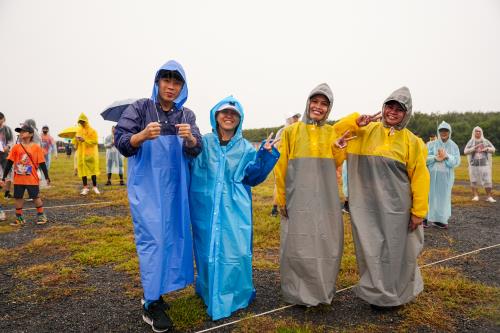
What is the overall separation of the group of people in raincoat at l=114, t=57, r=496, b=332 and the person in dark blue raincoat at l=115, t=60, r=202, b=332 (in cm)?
1

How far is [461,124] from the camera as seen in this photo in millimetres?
36281

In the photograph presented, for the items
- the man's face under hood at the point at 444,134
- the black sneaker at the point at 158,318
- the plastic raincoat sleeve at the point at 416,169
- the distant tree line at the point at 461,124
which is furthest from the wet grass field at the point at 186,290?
the distant tree line at the point at 461,124

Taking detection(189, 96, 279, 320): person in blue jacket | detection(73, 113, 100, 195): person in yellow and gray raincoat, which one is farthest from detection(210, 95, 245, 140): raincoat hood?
detection(73, 113, 100, 195): person in yellow and gray raincoat

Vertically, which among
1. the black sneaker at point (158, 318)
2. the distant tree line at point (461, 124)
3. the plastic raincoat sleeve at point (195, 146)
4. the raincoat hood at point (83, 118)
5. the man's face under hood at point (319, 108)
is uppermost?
the distant tree line at point (461, 124)

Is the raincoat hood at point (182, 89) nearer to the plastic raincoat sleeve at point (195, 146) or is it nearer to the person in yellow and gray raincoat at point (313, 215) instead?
the plastic raincoat sleeve at point (195, 146)

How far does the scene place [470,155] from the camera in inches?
413

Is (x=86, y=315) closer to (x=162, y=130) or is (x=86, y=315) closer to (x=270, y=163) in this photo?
(x=162, y=130)

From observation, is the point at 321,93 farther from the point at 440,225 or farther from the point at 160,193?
the point at 440,225

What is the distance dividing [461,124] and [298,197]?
39.8 m

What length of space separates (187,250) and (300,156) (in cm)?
141

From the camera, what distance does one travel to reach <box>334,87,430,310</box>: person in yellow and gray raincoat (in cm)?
323

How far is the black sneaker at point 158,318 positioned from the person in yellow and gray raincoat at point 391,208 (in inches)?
72.1

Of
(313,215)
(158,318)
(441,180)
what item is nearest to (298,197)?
(313,215)

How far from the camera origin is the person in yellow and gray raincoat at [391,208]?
323 centimetres
